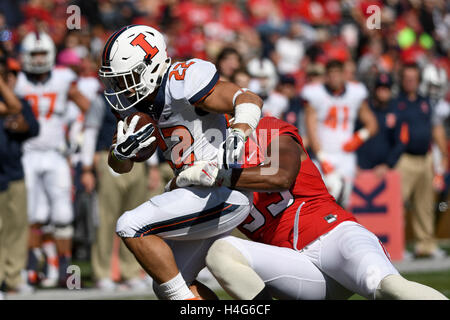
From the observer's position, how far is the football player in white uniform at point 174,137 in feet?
11.8

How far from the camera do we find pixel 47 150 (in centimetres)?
702

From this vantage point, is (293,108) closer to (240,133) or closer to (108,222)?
(108,222)

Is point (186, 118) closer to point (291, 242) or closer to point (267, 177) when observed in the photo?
point (267, 177)

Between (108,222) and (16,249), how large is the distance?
78 cm

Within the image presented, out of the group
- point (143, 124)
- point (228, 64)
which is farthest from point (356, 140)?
point (143, 124)

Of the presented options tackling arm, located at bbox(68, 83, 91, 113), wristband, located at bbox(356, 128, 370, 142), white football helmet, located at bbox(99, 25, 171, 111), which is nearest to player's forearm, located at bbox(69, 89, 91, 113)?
tackling arm, located at bbox(68, 83, 91, 113)

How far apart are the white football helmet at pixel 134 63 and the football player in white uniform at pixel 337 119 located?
4068 mm

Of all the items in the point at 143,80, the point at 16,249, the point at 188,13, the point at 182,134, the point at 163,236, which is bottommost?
the point at 16,249

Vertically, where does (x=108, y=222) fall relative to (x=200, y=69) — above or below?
below

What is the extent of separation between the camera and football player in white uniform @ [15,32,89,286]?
22.6 feet

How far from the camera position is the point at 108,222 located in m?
6.81

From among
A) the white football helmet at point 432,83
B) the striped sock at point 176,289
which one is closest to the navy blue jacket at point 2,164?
the striped sock at point 176,289

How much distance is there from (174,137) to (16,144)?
2.91 meters
